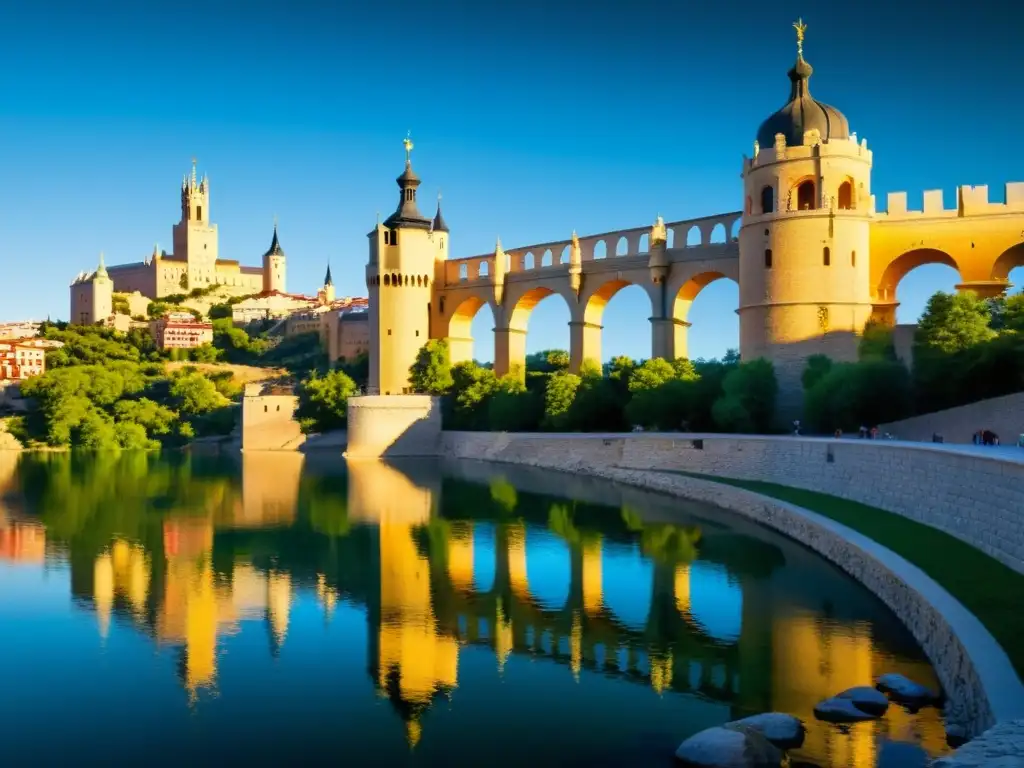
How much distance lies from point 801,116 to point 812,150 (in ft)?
4.43

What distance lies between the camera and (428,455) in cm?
4409

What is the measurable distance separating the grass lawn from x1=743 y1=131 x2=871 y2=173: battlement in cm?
1352

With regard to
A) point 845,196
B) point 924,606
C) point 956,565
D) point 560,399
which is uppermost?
point 845,196

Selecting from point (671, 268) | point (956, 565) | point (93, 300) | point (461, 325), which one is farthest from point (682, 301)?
point (93, 300)

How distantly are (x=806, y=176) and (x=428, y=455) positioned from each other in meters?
19.8

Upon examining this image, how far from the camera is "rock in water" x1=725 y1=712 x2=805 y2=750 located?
29.7 ft

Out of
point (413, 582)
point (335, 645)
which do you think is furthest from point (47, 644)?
point (413, 582)

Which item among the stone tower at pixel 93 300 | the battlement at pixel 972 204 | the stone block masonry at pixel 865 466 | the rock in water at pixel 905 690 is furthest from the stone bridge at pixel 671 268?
the stone tower at pixel 93 300

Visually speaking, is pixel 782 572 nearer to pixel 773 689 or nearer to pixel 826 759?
pixel 773 689

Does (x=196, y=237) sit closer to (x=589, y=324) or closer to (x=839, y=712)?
(x=589, y=324)

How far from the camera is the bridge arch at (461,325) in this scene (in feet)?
157

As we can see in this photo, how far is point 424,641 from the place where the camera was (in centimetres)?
1268

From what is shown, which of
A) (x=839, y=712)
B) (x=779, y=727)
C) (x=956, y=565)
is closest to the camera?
(x=779, y=727)

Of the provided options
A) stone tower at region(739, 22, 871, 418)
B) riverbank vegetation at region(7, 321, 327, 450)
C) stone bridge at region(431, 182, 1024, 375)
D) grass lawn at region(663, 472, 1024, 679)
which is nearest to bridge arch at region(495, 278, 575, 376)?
stone bridge at region(431, 182, 1024, 375)
